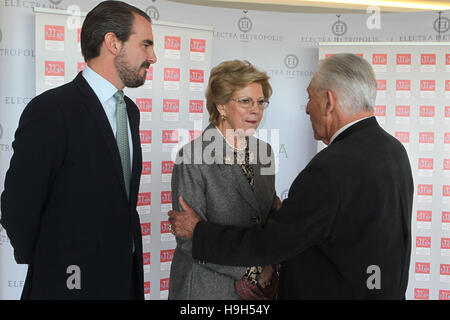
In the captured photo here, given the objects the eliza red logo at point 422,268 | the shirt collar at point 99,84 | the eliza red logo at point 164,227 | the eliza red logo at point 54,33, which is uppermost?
the eliza red logo at point 54,33

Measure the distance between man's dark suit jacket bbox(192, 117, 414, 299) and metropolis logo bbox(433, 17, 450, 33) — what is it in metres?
3.07

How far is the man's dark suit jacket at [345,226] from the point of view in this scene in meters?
1.44

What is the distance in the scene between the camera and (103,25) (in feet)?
5.60

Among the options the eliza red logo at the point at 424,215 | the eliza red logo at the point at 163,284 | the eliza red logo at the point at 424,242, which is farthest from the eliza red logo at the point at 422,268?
the eliza red logo at the point at 163,284

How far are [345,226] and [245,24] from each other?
120 inches

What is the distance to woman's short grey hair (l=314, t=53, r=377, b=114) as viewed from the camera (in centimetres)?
156

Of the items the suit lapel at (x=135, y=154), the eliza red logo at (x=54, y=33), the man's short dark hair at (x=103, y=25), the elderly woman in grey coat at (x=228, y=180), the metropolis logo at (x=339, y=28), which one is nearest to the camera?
the man's short dark hair at (x=103, y=25)

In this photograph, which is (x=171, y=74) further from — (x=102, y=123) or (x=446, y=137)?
(x=446, y=137)

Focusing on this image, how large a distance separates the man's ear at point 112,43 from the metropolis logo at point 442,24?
346cm

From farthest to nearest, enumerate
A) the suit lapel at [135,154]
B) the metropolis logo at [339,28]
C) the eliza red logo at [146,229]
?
the metropolis logo at [339,28] → the eliza red logo at [146,229] → the suit lapel at [135,154]

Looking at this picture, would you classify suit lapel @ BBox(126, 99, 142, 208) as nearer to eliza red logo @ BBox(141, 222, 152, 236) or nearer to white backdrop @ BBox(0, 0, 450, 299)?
eliza red logo @ BBox(141, 222, 152, 236)

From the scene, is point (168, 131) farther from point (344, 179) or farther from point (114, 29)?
point (344, 179)

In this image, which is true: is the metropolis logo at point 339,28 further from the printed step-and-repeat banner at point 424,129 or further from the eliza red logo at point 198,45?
the eliza red logo at point 198,45
